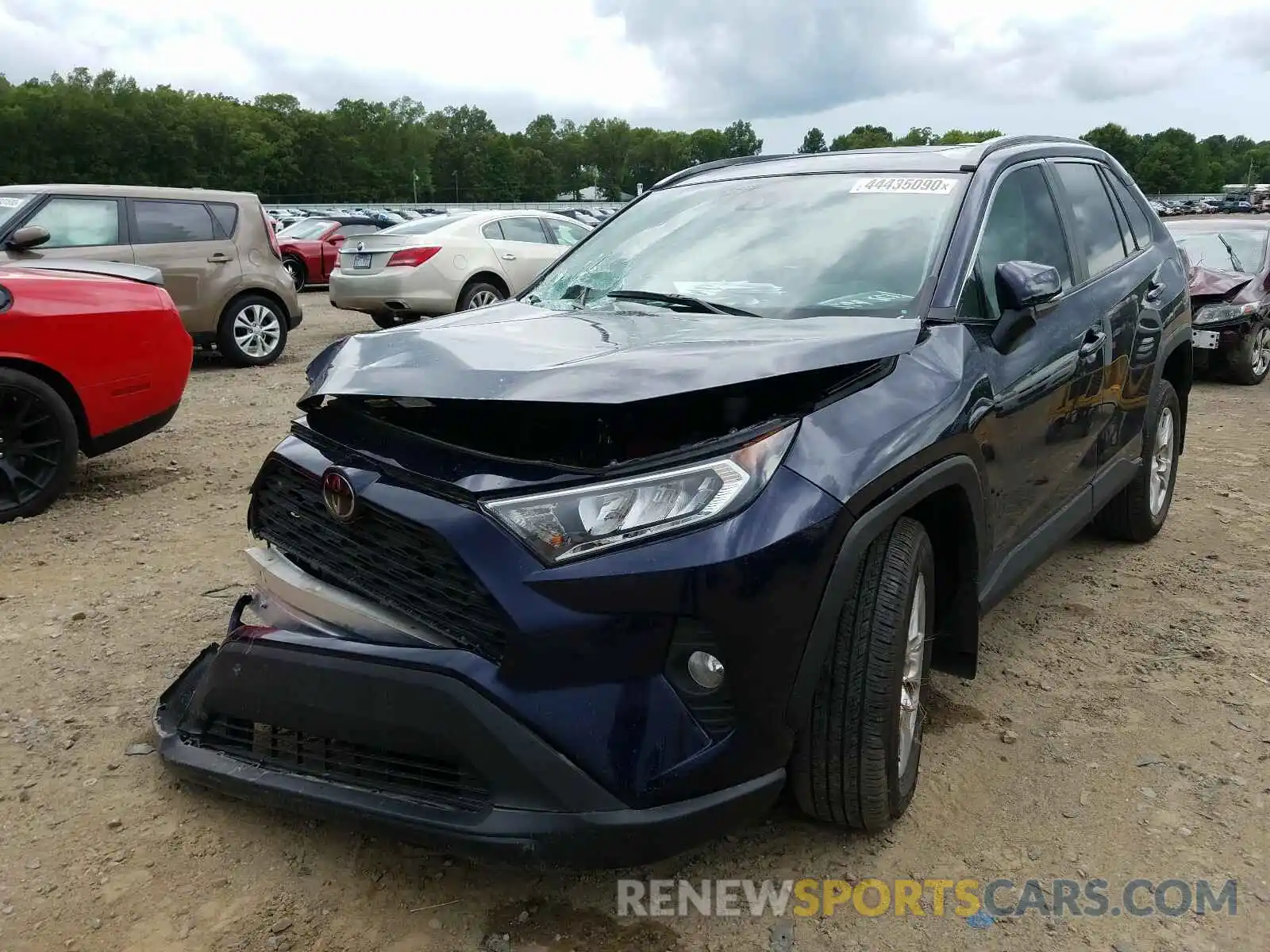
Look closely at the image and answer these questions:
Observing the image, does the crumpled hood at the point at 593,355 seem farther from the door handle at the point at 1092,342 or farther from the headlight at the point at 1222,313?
the headlight at the point at 1222,313

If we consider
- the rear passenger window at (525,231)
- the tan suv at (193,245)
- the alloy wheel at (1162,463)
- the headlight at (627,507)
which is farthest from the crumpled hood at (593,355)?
the rear passenger window at (525,231)

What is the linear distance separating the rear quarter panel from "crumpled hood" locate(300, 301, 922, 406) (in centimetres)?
287

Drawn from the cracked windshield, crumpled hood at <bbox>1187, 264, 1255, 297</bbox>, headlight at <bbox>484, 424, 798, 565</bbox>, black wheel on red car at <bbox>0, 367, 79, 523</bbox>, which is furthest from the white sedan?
headlight at <bbox>484, 424, 798, 565</bbox>

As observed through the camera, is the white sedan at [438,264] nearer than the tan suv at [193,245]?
No

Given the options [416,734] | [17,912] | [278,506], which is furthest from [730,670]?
[17,912]

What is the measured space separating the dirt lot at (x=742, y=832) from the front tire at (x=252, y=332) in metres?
5.67

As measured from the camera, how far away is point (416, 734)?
2068 millimetres

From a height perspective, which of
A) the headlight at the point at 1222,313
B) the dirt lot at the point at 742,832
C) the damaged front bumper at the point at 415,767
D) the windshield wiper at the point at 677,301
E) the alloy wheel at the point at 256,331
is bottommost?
the dirt lot at the point at 742,832

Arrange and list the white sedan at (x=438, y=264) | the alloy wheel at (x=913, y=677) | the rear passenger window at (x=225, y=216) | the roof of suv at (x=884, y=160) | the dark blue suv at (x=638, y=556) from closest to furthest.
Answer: the dark blue suv at (x=638, y=556), the alloy wheel at (x=913, y=677), the roof of suv at (x=884, y=160), the rear passenger window at (x=225, y=216), the white sedan at (x=438, y=264)

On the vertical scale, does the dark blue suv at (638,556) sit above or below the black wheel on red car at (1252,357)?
above

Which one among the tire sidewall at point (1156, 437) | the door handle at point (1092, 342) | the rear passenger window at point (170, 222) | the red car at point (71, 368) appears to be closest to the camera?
the door handle at point (1092, 342)

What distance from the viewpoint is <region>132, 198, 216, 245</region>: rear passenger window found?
9312 millimetres

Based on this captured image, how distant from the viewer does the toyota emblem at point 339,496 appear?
2.22 m

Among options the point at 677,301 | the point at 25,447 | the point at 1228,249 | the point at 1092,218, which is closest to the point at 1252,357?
the point at 1228,249
